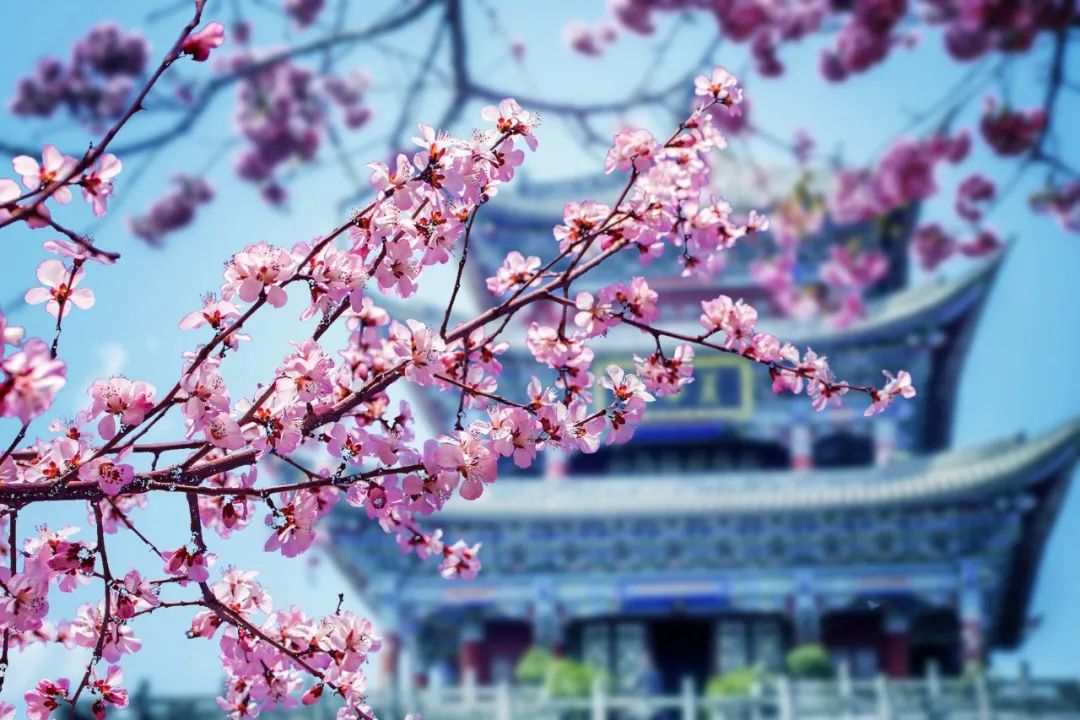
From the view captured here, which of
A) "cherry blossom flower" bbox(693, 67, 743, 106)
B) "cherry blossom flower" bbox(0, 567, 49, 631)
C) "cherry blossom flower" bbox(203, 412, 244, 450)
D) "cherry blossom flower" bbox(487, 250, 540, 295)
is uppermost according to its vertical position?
"cherry blossom flower" bbox(693, 67, 743, 106)

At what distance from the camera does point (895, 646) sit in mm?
13984

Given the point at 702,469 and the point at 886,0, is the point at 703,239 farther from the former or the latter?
the point at 702,469

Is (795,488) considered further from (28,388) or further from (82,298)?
(28,388)

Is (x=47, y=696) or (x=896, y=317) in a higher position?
(x=896, y=317)

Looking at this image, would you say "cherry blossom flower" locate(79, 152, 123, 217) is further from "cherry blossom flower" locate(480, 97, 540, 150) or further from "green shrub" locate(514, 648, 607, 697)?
"green shrub" locate(514, 648, 607, 697)

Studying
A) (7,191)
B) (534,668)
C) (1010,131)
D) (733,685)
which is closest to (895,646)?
(733,685)

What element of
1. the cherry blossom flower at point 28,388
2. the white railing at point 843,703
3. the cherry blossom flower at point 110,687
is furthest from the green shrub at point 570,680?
the cherry blossom flower at point 28,388

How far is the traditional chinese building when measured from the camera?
535 inches

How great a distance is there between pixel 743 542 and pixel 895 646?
7.40 feet

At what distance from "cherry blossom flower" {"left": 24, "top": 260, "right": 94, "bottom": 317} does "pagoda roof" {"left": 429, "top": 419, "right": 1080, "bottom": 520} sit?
470 inches

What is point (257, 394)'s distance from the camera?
1764mm

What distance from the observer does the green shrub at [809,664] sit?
12055mm

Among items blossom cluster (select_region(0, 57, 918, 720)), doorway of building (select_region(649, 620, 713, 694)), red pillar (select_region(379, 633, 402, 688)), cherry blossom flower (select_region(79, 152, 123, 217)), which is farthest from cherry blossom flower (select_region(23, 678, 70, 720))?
doorway of building (select_region(649, 620, 713, 694))

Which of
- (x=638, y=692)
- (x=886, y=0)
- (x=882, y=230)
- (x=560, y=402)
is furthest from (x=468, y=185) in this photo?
(x=638, y=692)
